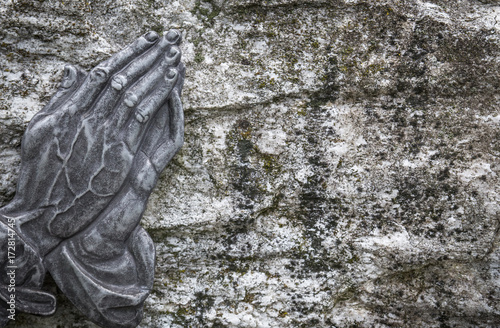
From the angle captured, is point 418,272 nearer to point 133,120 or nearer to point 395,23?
point 395,23

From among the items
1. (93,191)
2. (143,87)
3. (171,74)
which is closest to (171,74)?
(171,74)

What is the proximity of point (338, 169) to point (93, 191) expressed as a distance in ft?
2.90

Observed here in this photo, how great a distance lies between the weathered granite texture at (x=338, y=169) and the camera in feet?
4.88

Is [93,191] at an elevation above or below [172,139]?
below

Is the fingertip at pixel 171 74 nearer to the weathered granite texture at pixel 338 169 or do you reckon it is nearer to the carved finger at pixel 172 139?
the carved finger at pixel 172 139

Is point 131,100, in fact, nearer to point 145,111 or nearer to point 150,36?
point 145,111

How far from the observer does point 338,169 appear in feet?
4.95

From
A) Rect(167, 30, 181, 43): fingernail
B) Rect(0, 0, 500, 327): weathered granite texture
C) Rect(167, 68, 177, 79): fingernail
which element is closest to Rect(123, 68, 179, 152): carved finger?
Rect(167, 68, 177, 79): fingernail

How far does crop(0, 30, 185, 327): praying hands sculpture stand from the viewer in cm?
124

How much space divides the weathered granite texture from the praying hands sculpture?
20 centimetres

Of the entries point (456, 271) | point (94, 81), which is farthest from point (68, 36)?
point (456, 271)

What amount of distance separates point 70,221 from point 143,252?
25 centimetres

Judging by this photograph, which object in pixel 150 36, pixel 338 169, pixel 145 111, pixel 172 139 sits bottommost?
pixel 338 169

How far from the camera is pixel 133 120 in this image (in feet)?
4.19
